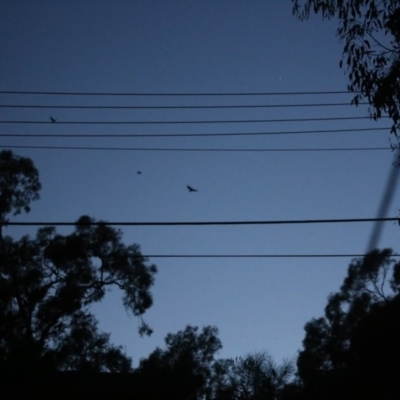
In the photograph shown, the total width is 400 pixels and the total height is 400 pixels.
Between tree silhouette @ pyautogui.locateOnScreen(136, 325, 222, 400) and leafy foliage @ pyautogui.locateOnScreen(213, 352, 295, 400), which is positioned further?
tree silhouette @ pyautogui.locateOnScreen(136, 325, 222, 400)

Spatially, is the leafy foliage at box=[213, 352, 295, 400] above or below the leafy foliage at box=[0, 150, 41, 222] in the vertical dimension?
below

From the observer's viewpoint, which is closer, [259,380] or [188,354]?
[259,380]

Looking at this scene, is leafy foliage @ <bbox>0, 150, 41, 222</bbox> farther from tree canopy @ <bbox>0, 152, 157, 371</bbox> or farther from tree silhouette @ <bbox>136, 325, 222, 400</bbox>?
tree silhouette @ <bbox>136, 325, 222, 400</bbox>

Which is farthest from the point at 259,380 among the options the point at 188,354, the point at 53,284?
the point at 188,354

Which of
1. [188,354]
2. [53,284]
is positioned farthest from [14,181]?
[188,354]

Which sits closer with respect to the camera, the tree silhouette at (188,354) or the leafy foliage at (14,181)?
the leafy foliage at (14,181)

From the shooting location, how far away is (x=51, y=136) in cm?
1792

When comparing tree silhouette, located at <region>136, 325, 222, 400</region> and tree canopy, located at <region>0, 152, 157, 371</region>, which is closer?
tree canopy, located at <region>0, 152, 157, 371</region>

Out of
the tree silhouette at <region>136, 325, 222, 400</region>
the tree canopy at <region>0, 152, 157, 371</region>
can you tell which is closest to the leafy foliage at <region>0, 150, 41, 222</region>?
the tree canopy at <region>0, 152, 157, 371</region>

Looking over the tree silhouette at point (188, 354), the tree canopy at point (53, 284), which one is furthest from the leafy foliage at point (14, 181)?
the tree silhouette at point (188, 354)

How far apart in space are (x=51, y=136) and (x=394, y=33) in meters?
9.89

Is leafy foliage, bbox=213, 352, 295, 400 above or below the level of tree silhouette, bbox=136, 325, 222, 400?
below

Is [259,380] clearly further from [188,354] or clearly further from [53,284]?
[188,354]

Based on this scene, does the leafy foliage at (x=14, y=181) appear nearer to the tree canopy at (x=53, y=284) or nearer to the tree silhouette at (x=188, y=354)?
the tree canopy at (x=53, y=284)
